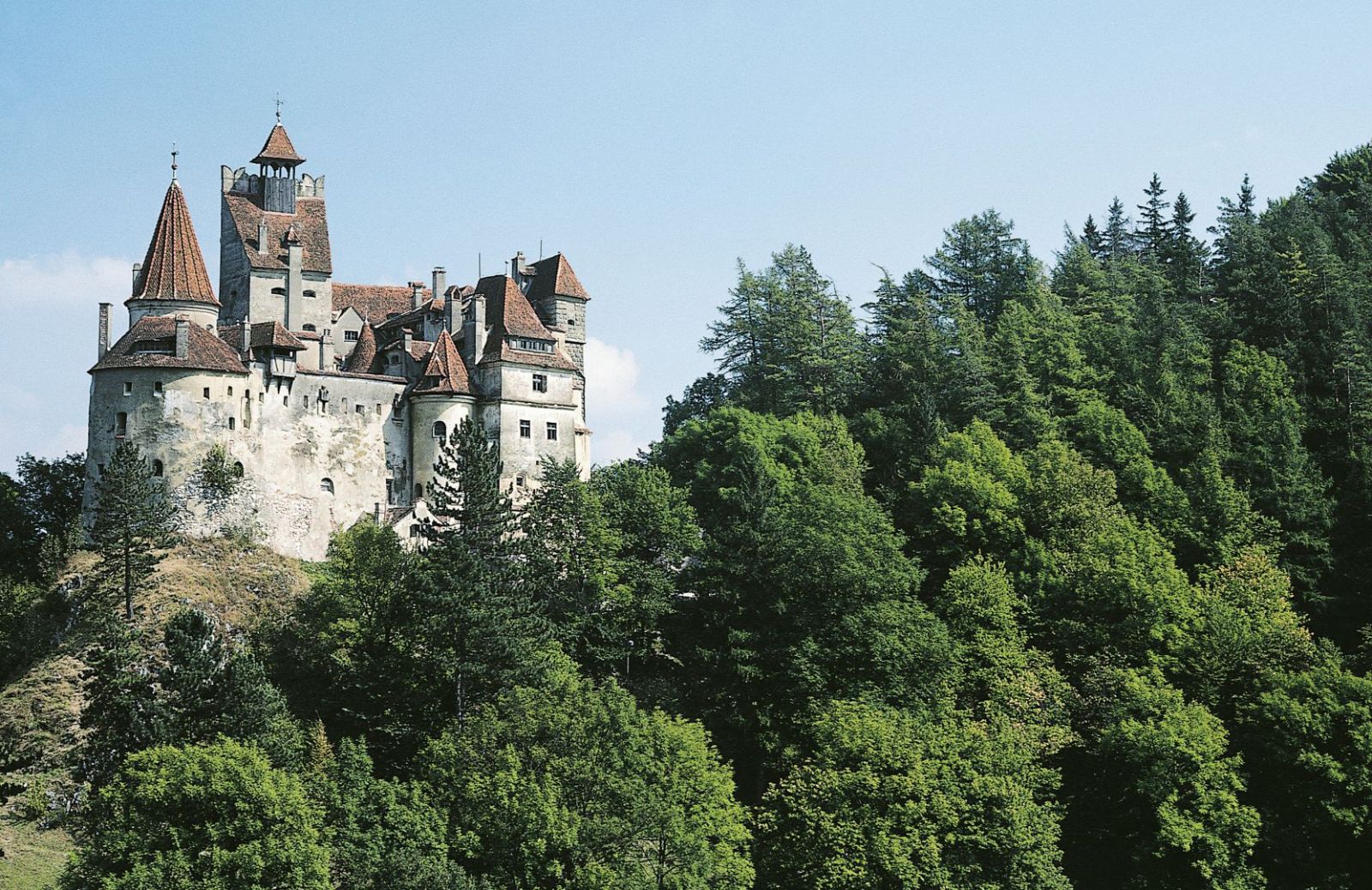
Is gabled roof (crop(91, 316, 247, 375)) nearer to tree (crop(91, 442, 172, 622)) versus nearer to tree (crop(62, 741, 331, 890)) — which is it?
tree (crop(91, 442, 172, 622))

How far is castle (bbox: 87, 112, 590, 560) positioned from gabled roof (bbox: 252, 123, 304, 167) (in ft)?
0.32

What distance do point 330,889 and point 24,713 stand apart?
19454 millimetres

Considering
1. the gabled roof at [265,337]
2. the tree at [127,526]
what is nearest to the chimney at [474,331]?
the gabled roof at [265,337]

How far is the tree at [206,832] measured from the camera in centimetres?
5066

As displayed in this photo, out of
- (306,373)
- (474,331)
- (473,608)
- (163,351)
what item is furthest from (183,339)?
(473,608)

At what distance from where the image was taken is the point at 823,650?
212 feet

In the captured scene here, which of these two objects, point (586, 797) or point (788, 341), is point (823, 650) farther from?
point (788, 341)

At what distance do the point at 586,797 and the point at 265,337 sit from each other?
30.1 m

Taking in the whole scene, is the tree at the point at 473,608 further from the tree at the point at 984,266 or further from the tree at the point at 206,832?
the tree at the point at 984,266

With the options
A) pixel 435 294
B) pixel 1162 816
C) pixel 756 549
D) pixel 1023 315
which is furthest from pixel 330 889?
pixel 1023 315

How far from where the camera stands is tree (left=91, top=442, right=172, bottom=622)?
65188 mm

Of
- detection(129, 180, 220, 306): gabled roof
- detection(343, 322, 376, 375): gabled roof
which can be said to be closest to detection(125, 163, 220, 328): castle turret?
detection(129, 180, 220, 306): gabled roof

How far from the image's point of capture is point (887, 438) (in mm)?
83250

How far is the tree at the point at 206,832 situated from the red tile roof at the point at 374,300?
36657mm
